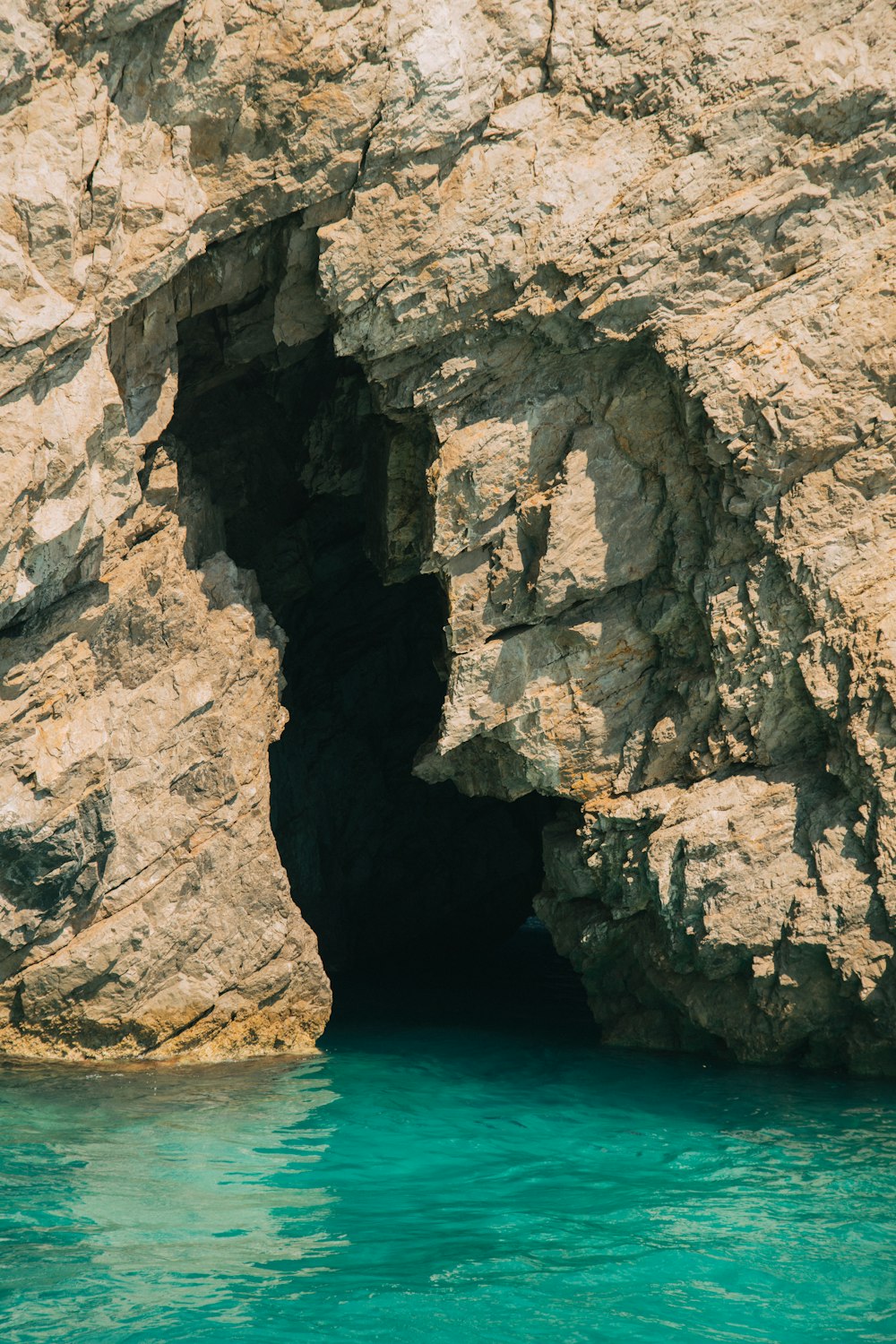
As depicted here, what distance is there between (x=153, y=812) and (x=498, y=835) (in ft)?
31.6

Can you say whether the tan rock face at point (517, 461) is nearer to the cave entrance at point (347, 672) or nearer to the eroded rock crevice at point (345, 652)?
the eroded rock crevice at point (345, 652)

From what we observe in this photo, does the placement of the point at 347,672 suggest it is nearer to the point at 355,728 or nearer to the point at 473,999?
the point at 355,728

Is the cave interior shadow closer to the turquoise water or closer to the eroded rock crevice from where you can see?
the eroded rock crevice

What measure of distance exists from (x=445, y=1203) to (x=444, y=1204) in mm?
24

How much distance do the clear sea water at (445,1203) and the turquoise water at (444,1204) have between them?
0.02 metres

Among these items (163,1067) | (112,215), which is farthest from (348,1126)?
(112,215)

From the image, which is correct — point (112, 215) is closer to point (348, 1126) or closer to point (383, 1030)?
point (348, 1126)

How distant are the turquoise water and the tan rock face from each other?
51.5 inches

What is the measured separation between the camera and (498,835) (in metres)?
21.9

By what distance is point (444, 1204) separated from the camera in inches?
384

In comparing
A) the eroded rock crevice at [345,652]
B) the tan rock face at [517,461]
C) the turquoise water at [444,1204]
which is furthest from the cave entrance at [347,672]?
the turquoise water at [444,1204]

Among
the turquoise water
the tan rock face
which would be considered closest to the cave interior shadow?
the tan rock face

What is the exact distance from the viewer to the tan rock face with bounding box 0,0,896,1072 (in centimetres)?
1125

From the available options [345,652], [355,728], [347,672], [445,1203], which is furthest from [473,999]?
[445,1203]
